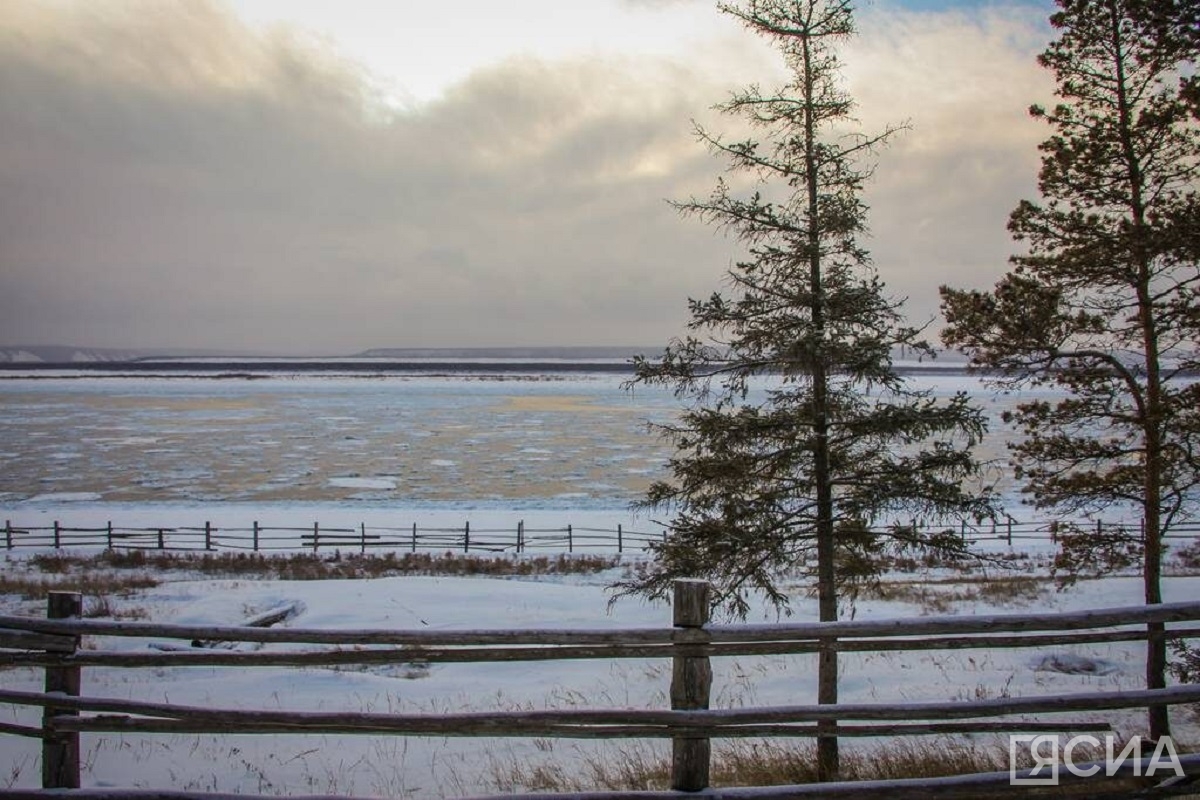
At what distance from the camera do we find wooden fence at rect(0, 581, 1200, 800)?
5262 mm

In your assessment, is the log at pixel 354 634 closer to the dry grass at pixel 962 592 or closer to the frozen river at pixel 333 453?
the dry grass at pixel 962 592

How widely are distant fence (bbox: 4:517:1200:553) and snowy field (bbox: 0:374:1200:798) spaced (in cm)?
158

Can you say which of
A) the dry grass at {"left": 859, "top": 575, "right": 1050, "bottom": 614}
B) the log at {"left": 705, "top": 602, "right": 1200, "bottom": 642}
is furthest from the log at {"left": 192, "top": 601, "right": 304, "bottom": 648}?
the dry grass at {"left": 859, "top": 575, "right": 1050, "bottom": 614}

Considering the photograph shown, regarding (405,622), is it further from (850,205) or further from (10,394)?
(10,394)

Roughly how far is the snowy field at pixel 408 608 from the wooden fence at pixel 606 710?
1.45 meters

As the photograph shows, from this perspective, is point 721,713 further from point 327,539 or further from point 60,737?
point 327,539

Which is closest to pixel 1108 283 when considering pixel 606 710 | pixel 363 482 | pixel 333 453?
pixel 606 710

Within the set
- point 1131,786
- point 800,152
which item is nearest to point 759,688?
point 1131,786

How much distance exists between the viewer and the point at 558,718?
547 centimetres

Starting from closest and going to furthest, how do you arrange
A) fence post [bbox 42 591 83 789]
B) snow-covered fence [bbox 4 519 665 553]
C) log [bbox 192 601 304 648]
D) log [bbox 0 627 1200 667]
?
log [bbox 0 627 1200 667] < fence post [bbox 42 591 83 789] < log [bbox 192 601 304 648] < snow-covered fence [bbox 4 519 665 553]

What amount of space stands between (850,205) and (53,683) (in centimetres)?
930

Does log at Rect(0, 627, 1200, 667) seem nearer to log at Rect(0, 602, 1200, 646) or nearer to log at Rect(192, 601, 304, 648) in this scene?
log at Rect(0, 602, 1200, 646)

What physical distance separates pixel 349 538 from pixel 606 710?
82.3 feet

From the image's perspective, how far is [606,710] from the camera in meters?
5.40
